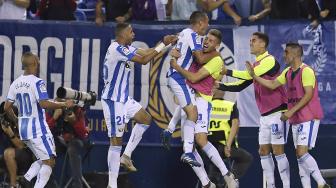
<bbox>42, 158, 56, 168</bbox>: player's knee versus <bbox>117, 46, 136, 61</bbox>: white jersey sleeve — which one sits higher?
<bbox>117, 46, 136, 61</bbox>: white jersey sleeve

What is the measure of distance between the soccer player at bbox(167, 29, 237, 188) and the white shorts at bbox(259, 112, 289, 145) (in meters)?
0.72

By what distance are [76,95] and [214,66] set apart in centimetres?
208

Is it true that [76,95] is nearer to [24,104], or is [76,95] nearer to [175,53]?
[24,104]

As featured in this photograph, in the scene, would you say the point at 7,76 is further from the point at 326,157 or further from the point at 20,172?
the point at 326,157

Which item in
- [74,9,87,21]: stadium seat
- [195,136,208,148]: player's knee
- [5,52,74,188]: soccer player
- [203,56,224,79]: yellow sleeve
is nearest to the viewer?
[5,52,74,188]: soccer player

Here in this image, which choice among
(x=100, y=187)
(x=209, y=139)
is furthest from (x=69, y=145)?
(x=209, y=139)

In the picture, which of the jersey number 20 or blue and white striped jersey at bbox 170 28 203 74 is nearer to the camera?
the jersey number 20

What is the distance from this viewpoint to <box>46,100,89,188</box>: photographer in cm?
1873

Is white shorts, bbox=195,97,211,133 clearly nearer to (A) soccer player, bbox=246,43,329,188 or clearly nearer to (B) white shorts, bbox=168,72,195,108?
(B) white shorts, bbox=168,72,195,108

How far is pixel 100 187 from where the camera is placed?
18953 mm

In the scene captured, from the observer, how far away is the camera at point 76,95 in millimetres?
17897

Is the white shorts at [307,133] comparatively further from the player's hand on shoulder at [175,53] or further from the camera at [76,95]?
the camera at [76,95]

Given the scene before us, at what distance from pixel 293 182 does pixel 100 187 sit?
3.14m

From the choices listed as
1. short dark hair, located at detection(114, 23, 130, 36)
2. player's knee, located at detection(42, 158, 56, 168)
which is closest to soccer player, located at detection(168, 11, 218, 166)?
short dark hair, located at detection(114, 23, 130, 36)
